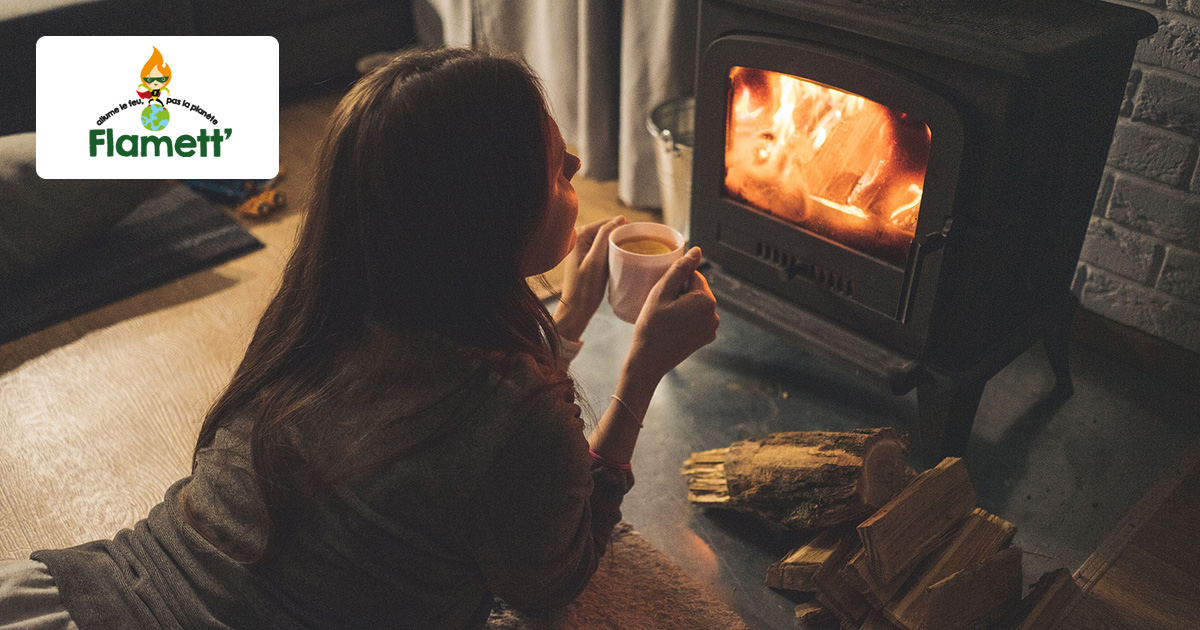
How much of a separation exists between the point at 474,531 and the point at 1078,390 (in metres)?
1.32

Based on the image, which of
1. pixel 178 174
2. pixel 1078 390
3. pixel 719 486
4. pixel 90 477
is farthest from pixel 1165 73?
pixel 178 174

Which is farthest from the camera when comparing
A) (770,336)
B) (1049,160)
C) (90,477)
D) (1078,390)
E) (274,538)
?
(770,336)

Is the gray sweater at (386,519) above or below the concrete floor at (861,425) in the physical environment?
above

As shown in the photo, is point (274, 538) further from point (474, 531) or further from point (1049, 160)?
point (1049, 160)

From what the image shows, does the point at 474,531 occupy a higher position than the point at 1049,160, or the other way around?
the point at 1049,160

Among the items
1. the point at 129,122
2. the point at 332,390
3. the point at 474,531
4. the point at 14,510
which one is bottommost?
the point at 14,510

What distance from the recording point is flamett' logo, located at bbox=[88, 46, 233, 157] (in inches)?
91.6

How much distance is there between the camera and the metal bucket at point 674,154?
210cm

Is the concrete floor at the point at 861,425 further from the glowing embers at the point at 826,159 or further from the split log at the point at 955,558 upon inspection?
the glowing embers at the point at 826,159

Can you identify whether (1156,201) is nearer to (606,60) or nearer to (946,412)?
(946,412)

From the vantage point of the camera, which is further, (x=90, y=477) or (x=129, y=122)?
(x=129, y=122)

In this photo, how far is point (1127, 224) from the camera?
1.65 metres

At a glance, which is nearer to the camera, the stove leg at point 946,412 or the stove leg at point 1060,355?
the stove leg at point 946,412

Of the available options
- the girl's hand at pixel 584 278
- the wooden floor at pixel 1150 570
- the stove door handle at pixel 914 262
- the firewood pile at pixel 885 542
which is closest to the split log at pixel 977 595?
the firewood pile at pixel 885 542
